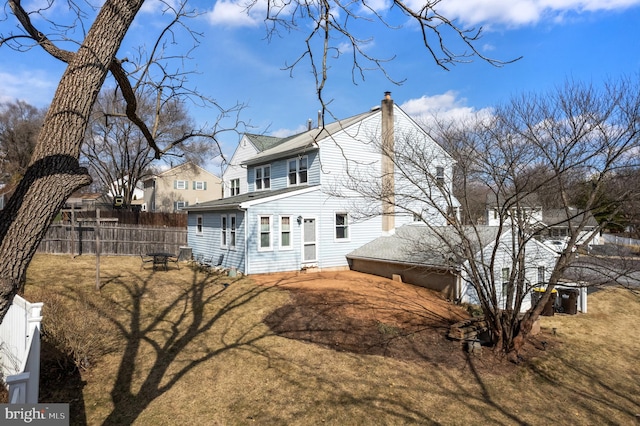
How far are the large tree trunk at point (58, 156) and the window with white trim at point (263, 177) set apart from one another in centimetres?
1673

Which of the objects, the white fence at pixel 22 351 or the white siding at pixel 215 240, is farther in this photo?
the white siding at pixel 215 240

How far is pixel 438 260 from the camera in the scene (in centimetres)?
1293

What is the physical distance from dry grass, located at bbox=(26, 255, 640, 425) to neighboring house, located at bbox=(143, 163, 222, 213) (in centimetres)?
2782

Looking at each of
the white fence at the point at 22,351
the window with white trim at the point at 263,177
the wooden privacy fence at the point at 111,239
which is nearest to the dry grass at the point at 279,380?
the white fence at the point at 22,351

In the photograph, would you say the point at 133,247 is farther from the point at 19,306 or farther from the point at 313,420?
the point at 313,420

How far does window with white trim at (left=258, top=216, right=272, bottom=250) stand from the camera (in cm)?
1482

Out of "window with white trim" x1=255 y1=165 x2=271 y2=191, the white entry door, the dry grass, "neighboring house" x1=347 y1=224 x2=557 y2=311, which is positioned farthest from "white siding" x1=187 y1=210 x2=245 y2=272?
"neighboring house" x1=347 y1=224 x2=557 y2=311

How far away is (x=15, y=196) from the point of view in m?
2.32

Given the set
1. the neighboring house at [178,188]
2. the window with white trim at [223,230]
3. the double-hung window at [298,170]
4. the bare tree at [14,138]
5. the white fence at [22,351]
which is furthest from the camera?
the neighboring house at [178,188]

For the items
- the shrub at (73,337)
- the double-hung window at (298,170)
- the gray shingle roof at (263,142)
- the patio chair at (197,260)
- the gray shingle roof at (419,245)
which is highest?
the gray shingle roof at (263,142)

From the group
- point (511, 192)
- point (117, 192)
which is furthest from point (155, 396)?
point (117, 192)

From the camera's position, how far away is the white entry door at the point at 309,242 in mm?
15914

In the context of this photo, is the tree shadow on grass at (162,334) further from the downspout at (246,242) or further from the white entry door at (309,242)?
the white entry door at (309,242)

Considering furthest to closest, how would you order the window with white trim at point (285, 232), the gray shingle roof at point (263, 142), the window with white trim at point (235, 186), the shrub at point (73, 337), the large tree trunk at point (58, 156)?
the gray shingle roof at point (263, 142), the window with white trim at point (235, 186), the window with white trim at point (285, 232), the shrub at point (73, 337), the large tree trunk at point (58, 156)
